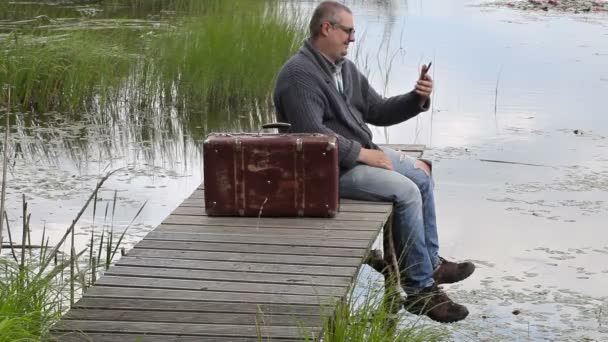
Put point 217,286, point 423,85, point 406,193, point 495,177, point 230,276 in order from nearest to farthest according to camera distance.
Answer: point 217,286, point 230,276, point 406,193, point 423,85, point 495,177

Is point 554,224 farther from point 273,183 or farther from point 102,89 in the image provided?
point 102,89

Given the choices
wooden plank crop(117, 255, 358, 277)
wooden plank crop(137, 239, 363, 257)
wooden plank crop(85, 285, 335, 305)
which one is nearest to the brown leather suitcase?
wooden plank crop(137, 239, 363, 257)

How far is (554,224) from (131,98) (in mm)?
4167

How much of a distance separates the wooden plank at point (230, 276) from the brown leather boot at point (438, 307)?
2.76 ft

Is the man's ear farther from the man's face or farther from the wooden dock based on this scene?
the wooden dock

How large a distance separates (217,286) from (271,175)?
3.20ft

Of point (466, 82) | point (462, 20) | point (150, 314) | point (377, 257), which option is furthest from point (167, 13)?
point (150, 314)

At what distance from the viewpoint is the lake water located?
225 inches

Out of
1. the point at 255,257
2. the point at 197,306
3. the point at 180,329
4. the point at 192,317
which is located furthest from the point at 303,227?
the point at 180,329

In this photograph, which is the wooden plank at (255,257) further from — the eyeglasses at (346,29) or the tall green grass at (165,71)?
the tall green grass at (165,71)

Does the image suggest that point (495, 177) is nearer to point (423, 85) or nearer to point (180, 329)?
point (423, 85)

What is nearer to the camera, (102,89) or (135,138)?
(135,138)

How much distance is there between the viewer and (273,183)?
16.6 feet

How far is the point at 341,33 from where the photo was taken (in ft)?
17.5
